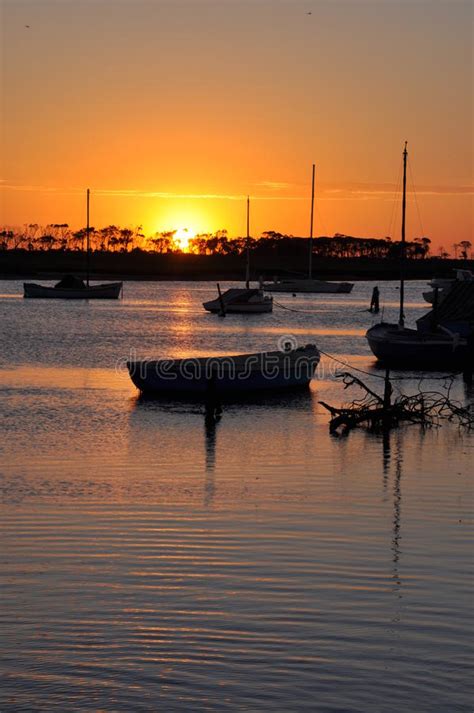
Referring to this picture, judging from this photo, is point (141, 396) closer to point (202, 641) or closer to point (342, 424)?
point (342, 424)

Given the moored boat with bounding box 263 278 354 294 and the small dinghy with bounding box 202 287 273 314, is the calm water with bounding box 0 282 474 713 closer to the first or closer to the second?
the small dinghy with bounding box 202 287 273 314

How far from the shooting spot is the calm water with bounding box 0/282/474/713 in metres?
A: 11.2

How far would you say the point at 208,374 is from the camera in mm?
37188

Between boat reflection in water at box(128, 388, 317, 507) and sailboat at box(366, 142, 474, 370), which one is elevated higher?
sailboat at box(366, 142, 474, 370)

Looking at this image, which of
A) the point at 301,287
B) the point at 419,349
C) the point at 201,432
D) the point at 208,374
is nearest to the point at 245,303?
the point at 301,287

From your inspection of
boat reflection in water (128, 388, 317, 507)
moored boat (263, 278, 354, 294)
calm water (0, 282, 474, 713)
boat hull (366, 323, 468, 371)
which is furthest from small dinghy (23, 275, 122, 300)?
calm water (0, 282, 474, 713)

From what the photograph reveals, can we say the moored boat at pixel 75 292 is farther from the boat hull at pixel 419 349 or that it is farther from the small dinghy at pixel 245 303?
the boat hull at pixel 419 349

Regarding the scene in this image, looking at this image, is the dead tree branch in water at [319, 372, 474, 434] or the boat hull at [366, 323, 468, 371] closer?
the dead tree branch in water at [319, 372, 474, 434]

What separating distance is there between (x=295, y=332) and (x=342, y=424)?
52.9m

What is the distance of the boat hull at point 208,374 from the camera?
37094 millimetres

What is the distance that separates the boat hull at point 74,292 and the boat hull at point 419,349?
84.2 meters

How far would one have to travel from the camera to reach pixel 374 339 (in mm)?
49625

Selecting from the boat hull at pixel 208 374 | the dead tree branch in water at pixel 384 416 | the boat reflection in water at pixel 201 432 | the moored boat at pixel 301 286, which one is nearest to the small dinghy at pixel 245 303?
the moored boat at pixel 301 286

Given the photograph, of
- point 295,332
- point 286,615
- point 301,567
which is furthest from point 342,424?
point 295,332
